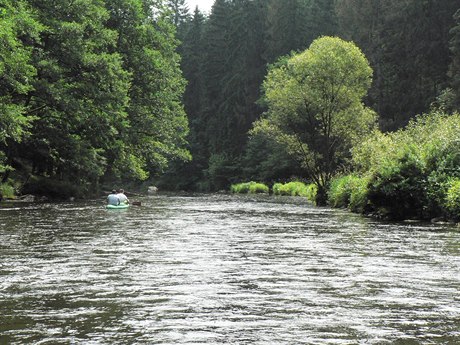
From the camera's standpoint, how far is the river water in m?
7.29

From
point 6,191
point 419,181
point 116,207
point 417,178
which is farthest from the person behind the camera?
point 6,191

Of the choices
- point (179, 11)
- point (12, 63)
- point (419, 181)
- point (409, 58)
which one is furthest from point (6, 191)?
point (179, 11)

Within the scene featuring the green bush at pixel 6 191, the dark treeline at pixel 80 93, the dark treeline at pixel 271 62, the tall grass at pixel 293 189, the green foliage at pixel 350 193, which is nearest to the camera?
the green foliage at pixel 350 193

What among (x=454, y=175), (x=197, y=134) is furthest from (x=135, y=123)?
(x=197, y=134)

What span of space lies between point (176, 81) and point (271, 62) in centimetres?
4372

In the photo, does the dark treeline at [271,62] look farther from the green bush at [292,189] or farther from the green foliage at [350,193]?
the green foliage at [350,193]

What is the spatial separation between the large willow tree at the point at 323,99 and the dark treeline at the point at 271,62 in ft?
70.2

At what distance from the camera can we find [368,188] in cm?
2903

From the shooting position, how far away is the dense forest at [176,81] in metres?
38.6

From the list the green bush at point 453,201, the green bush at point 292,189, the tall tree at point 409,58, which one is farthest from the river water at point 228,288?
the tall tree at point 409,58

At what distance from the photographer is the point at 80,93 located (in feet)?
134

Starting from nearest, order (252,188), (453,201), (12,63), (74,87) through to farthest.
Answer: (453,201), (12,63), (74,87), (252,188)

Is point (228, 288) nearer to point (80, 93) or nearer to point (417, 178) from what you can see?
point (417, 178)

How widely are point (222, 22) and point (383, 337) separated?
343ft
